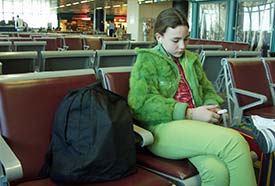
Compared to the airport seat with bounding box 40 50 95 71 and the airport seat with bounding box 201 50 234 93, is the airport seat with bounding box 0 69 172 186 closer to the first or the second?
the airport seat with bounding box 40 50 95 71

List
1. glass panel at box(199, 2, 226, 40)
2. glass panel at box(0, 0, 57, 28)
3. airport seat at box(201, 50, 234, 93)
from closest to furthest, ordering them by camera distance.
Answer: airport seat at box(201, 50, 234, 93) < glass panel at box(199, 2, 226, 40) < glass panel at box(0, 0, 57, 28)

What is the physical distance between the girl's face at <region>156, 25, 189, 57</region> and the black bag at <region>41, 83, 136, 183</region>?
0.51m

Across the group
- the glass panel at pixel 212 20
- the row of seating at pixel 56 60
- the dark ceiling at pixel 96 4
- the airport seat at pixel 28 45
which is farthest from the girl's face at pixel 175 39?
the dark ceiling at pixel 96 4

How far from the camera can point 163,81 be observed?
183 centimetres

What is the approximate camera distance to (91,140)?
139 cm

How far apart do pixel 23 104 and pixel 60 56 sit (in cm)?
141

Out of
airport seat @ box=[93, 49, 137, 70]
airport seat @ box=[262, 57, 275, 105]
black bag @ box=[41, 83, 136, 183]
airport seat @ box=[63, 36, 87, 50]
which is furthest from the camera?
airport seat @ box=[63, 36, 87, 50]

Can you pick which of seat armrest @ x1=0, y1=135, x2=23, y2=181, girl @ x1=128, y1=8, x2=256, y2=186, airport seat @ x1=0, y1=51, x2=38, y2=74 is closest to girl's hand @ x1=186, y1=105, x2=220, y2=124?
girl @ x1=128, y1=8, x2=256, y2=186

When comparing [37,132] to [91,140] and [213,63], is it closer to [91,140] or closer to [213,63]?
[91,140]

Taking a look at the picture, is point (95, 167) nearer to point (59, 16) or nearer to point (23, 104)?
point (23, 104)

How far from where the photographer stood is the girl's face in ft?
5.98

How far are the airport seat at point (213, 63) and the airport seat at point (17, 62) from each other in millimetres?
1805

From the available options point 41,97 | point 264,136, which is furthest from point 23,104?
point 264,136

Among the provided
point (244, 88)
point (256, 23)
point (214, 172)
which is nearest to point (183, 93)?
point (214, 172)
